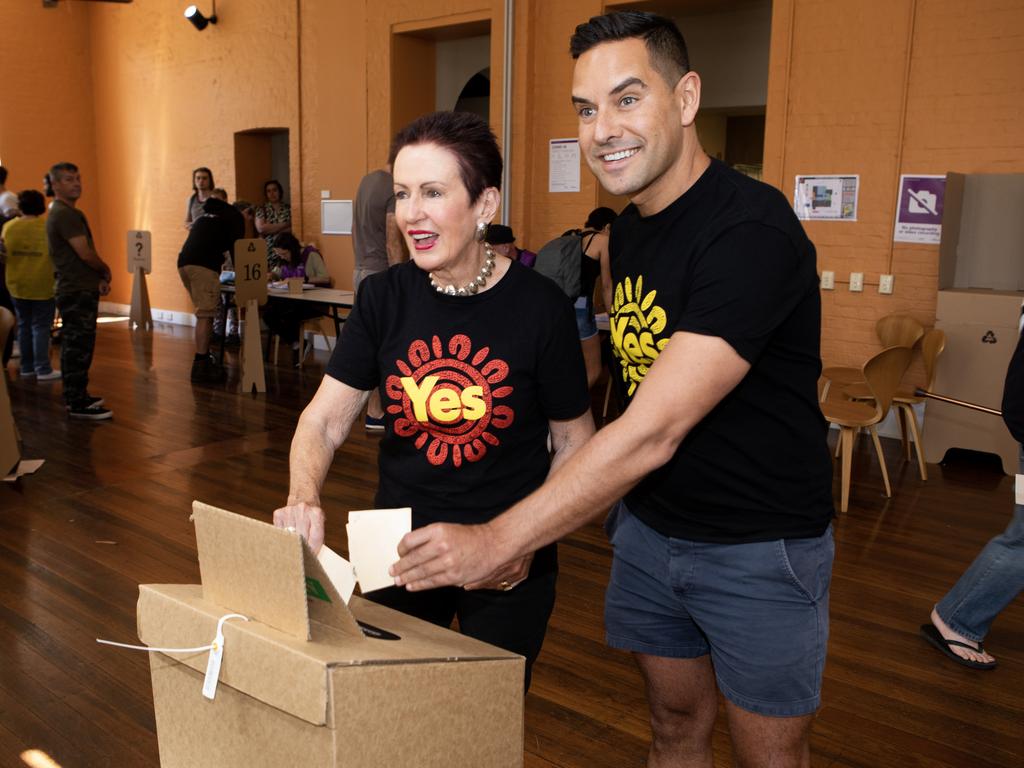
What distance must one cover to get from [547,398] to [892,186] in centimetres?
569

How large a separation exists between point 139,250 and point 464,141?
11.4 meters

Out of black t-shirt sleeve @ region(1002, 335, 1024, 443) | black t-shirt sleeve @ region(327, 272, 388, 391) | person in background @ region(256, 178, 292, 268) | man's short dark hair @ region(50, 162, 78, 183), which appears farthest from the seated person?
black t-shirt sleeve @ region(327, 272, 388, 391)

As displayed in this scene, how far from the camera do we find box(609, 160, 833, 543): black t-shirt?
126cm

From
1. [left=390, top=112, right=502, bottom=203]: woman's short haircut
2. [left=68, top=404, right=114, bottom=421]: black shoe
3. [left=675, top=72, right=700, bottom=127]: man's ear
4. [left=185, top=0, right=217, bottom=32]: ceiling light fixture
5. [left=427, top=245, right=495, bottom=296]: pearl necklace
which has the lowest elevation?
[left=68, top=404, right=114, bottom=421]: black shoe

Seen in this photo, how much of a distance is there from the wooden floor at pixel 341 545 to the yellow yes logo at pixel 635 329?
1444 mm

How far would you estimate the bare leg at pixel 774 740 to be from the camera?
1.40 metres

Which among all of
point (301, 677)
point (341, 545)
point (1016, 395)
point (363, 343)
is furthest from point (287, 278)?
point (301, 677)

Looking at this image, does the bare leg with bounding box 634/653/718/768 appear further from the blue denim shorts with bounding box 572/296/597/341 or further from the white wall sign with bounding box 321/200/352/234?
the white wall sign with bounding box 321/200/352/234

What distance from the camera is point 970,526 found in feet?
14.9

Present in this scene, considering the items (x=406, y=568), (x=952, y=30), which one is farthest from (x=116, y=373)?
(x=406, y=568)

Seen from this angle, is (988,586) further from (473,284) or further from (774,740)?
(473,284)

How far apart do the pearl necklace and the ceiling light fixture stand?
450 inches

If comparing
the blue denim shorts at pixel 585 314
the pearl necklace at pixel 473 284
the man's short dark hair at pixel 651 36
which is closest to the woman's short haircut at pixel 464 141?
the pearl necklace at pixel 473 284

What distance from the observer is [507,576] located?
138 centimetres
